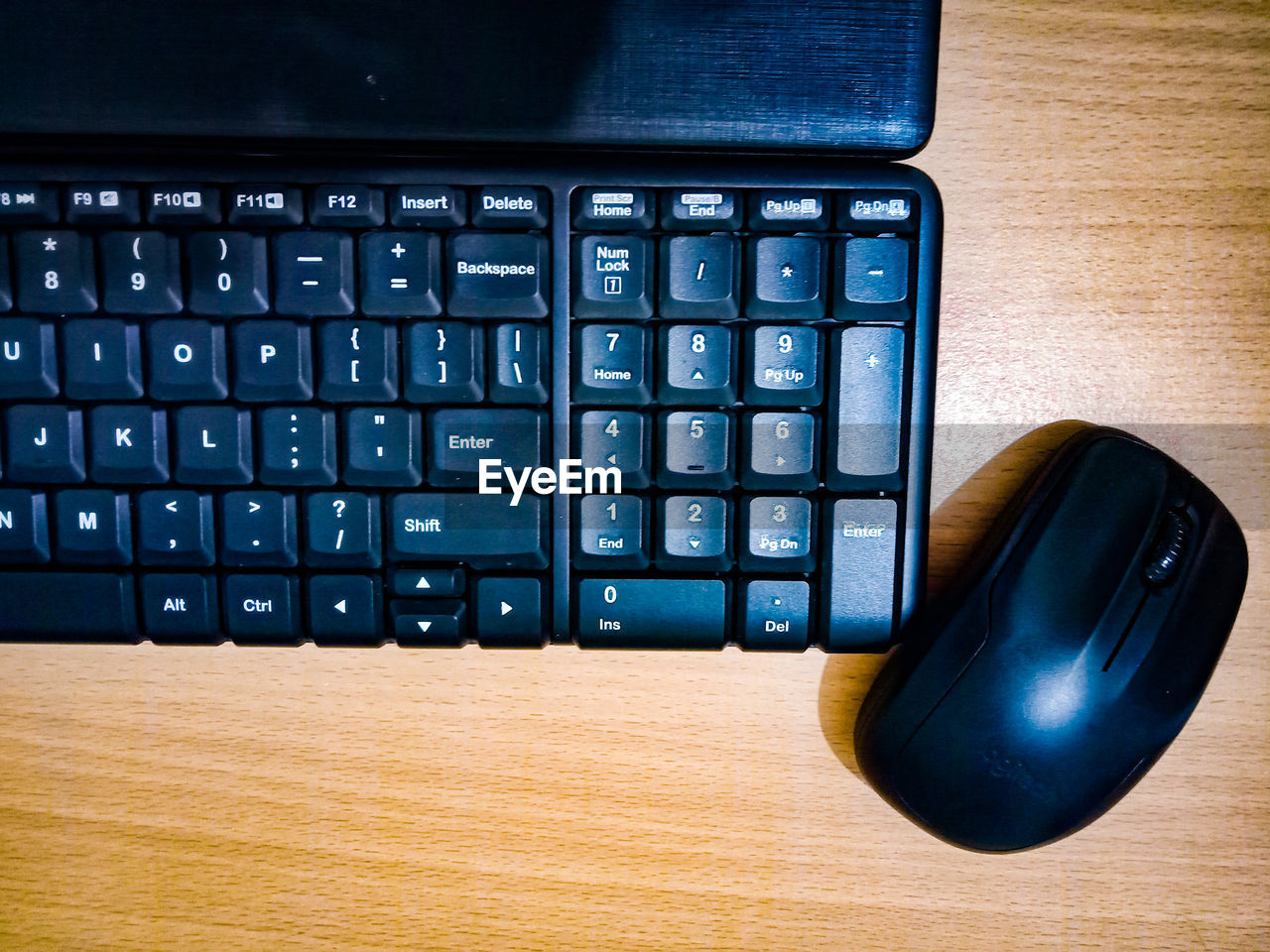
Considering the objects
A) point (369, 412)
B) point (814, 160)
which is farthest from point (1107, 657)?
point (369, 412)

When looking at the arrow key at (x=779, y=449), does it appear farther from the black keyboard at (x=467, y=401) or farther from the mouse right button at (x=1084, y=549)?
the mouse right button at (x=1084, y=549)

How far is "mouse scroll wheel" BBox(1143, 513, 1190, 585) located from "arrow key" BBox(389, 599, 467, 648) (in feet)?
1.27

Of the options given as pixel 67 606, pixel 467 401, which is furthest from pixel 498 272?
pixel 67 606

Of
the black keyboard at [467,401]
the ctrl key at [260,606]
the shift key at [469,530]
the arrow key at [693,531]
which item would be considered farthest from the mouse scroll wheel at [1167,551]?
the ctrl key at [260,606]

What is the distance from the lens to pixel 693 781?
50cm

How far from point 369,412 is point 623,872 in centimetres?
33

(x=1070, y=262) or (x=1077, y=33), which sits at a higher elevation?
(x=1077, y=33)

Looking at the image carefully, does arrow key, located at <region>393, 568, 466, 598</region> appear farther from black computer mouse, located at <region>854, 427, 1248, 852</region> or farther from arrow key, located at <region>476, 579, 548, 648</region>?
black computer mouse, located at <region>854, 427, 1248, 852</region>

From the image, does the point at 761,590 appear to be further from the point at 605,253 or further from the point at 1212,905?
the point at 1212,905

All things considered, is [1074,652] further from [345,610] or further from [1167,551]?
[345,610]

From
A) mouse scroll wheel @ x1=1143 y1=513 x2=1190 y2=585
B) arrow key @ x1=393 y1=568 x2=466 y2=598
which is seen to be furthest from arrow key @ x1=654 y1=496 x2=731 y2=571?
mouse scroll wheel @ x1=1143 y1=513 x2=1190 y2=585
